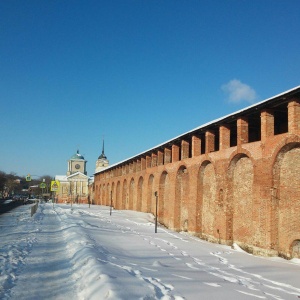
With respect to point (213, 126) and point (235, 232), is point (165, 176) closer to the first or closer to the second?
point (213, 126)

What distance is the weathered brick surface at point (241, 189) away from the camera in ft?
45.0

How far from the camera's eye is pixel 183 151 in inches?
907

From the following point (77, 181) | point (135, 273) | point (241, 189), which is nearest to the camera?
point (135, 273)

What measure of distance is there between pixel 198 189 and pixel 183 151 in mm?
3451

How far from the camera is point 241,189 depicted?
1689 cm

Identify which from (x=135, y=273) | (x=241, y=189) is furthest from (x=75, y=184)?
(x=135, y=273)

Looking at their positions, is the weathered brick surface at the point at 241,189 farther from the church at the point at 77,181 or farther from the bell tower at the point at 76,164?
the bell tower at the point at 76,164

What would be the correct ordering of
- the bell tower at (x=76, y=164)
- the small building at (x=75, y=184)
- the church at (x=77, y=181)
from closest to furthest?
the small building at (x=75, y=184) < the church at (x=77, y=181) < the bell tower at (x=76, y=164)

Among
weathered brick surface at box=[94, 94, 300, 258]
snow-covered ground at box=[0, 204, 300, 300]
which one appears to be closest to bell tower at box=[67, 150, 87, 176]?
weathered brick surface at box=[94, 94, 300, 258]

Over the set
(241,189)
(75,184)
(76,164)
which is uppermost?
(76,164)

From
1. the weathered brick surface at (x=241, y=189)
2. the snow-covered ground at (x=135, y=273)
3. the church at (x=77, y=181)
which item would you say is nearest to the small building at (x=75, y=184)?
the church at (x=77, y=181)

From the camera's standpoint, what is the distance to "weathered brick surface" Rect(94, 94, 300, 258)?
1371 cm

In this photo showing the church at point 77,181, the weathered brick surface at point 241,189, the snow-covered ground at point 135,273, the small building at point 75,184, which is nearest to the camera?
the snow-covered ground at point 135,273

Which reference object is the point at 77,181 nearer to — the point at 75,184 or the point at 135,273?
the point at 75,184
